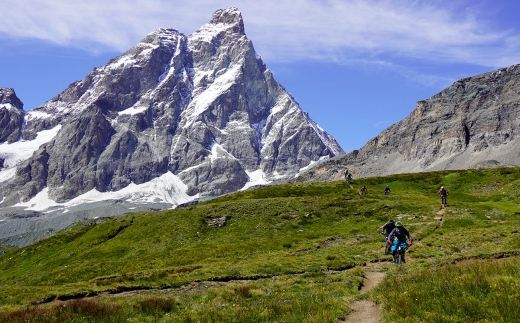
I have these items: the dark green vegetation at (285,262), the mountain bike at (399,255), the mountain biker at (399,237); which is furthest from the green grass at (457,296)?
the mountain biker at (399,237)

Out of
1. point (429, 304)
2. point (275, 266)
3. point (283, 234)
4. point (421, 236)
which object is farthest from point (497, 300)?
point (283, 234)

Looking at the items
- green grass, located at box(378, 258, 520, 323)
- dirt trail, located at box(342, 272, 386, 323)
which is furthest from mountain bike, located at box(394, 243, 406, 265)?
dirt trail, located at box(342, 272, 386, 323)

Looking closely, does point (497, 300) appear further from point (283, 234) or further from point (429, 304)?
point (283, 234)

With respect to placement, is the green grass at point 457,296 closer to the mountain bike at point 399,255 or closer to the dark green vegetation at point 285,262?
the dark green vegetation at point 285,262

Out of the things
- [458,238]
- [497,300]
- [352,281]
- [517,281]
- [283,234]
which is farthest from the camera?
[283,234]

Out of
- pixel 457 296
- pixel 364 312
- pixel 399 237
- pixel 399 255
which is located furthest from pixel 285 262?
pixel 457 296

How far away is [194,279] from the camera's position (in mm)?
27156

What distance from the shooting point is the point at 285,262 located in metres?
29.8

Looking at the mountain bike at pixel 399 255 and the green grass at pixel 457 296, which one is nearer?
the green grass at pixel 457 296

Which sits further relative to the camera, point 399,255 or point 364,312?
point 399,255

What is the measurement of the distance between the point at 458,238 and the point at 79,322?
3006 centimetres

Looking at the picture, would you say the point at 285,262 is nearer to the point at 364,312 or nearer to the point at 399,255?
the point at 399,255

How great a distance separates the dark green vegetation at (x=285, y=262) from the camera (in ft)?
49.4

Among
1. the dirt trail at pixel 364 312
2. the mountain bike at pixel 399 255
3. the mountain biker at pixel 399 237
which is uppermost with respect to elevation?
the mountain biker at pixel 399 237
